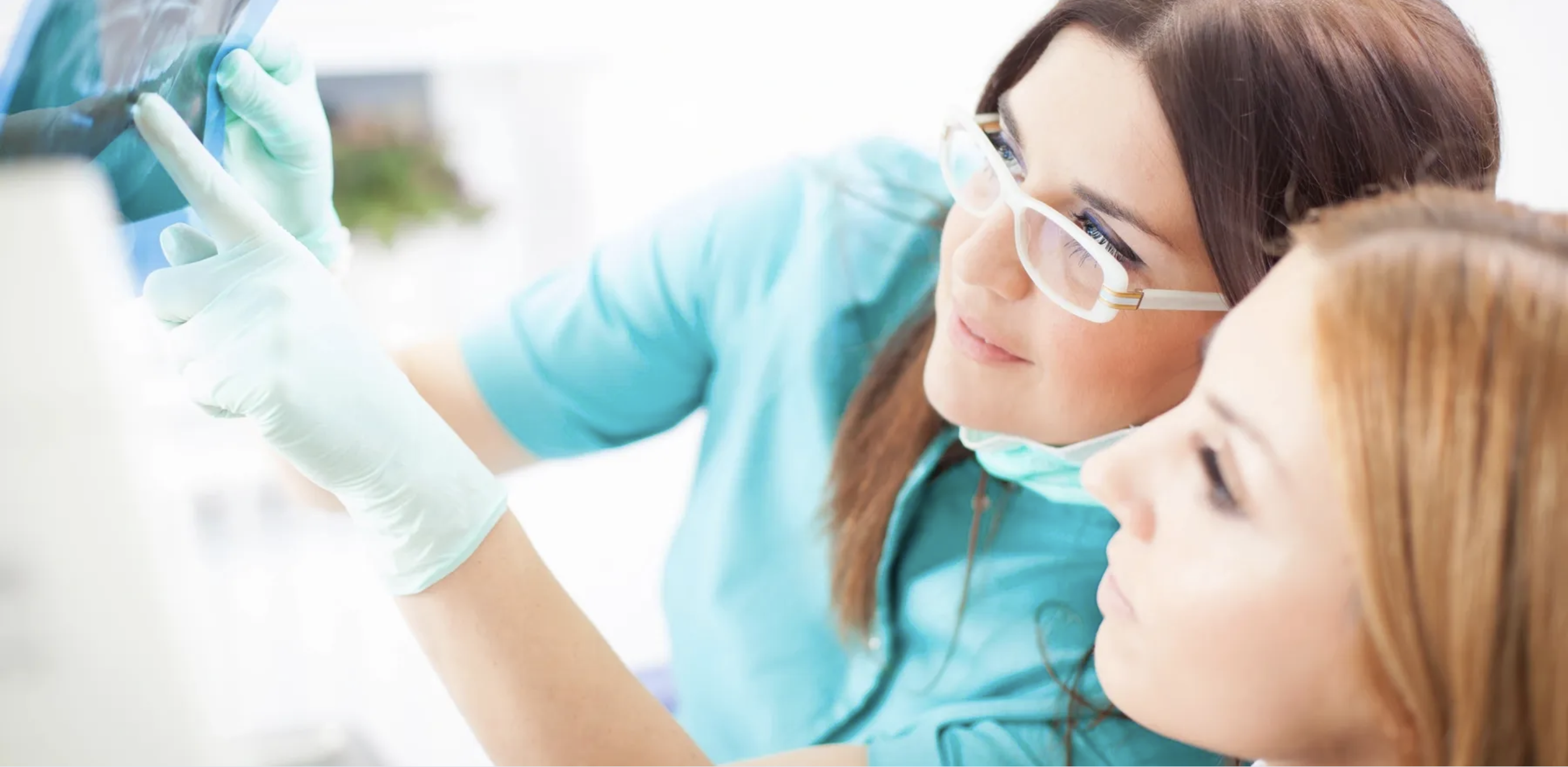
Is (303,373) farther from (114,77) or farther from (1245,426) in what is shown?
(1245,426)

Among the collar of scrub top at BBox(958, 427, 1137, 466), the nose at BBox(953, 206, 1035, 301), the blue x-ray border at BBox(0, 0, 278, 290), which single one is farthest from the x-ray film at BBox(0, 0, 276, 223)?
the collar of scrub top at BBox(958, 427, 1137, 466)

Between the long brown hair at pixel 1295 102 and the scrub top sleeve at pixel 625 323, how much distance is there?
45 centimetres

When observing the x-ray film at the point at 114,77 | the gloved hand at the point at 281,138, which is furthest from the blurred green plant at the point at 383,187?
the x-ray film at the point at 114,77

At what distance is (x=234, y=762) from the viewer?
0.46 meters

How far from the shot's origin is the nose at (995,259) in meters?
0.88

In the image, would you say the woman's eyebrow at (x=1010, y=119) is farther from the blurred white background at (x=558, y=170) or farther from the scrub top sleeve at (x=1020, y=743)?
the scrub top sleeve at (x=1020, y=743)

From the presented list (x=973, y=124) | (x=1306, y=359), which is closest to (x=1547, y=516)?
(x=1306, y=359)

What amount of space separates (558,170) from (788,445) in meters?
1.29

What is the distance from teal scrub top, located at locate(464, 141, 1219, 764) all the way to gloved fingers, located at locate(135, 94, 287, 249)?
39 cm

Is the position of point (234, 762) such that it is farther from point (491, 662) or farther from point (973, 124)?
point (973, 124)

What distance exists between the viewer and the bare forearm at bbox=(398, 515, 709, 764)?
0.82 meters

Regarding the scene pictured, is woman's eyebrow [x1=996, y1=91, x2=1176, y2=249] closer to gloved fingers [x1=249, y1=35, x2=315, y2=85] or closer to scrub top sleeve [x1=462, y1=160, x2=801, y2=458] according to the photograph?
scrub top sleeve [x1=462, y1=160, x2=801, y2=458]

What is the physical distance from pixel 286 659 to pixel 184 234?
68 cm

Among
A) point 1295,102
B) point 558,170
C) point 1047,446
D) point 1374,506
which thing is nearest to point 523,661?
point 1047,446
